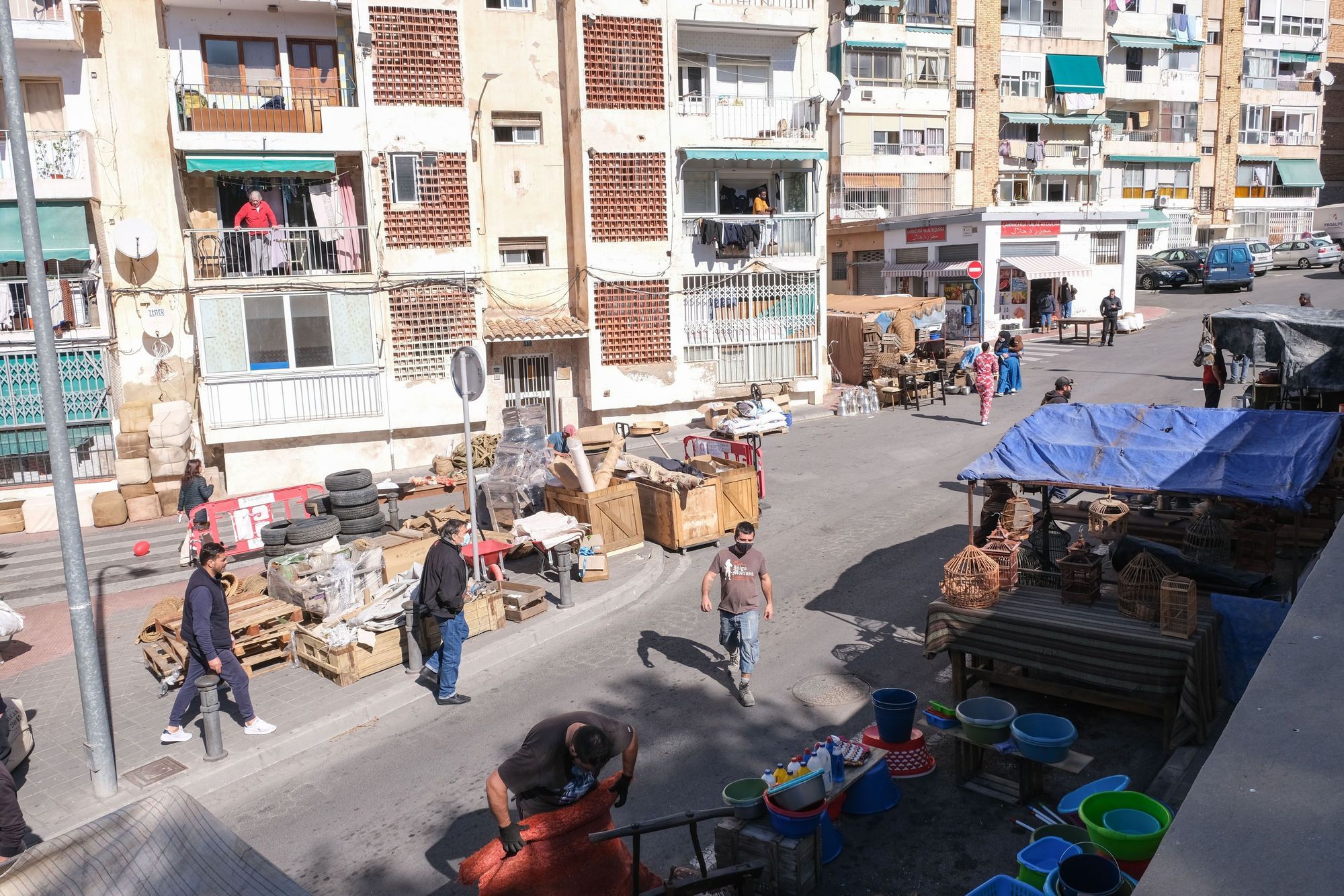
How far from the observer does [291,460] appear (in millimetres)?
21016

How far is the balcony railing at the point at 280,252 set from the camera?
20.6m

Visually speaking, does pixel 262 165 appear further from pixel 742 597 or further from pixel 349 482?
pixel 742 597

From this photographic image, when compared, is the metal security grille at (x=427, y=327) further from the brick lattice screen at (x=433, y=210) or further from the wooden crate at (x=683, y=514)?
the wooden crate at (x=683, y=514)

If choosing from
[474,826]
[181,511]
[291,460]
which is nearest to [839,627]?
[474,826]

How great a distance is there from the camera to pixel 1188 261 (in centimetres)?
4431

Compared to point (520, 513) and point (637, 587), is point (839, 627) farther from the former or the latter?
point (520, 513)

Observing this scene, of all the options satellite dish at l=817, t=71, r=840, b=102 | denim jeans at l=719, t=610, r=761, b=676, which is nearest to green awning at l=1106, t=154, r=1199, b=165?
satellite dish at l=817, t=71, r=840, b=102

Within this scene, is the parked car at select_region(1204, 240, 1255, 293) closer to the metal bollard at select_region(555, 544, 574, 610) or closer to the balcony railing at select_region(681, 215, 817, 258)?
the balcony railing at select_region(681, 215, 817, 258)

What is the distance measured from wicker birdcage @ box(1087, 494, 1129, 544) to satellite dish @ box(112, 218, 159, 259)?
1812cm

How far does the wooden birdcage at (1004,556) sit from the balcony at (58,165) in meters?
18.7

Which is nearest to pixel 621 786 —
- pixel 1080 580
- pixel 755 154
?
pixel 1080 580

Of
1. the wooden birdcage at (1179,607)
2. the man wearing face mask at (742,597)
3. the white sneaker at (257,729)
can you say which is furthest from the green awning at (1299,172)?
the white sneaker at (257,729)

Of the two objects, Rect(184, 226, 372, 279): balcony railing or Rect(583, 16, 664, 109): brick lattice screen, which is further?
Rect(583, 16, 664, 109): brick lattice screen

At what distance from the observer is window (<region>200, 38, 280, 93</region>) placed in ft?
68.9
